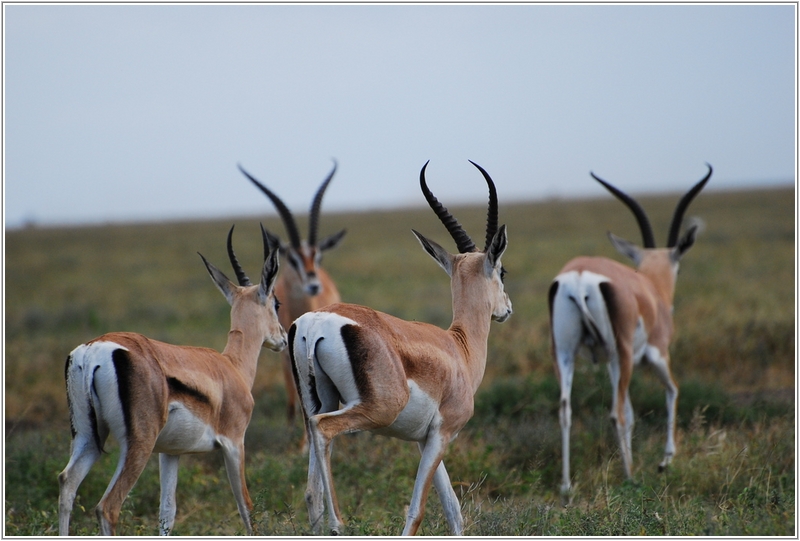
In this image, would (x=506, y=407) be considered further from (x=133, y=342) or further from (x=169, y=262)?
(x=169, y=262)

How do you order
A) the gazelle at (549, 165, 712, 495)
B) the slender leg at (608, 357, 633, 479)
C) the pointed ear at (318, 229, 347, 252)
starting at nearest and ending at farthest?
the slender leg at (608, 357, 633, 479) < the gazelle at (549, 165, 712, 495) < the pointed ear at (318, 229, 347, 252)

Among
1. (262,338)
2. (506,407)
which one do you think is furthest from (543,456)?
(262,338)

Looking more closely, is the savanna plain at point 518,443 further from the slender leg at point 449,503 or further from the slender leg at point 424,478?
the slender leg at point 424,478

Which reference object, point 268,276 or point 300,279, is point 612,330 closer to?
point 268,276

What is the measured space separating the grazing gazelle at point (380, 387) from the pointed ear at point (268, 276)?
4.11 feet

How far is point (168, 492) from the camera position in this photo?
489 cm

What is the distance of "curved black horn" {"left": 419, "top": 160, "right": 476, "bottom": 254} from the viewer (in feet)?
15.9

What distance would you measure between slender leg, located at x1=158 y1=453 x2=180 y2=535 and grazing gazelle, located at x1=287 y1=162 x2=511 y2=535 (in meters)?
1.09

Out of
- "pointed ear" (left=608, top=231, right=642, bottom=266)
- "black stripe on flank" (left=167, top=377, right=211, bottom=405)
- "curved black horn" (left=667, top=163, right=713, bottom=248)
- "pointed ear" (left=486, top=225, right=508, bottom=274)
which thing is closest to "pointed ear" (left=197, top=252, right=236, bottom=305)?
"black stripe on flank" (left=167, top=377, right=211, bottom=405)

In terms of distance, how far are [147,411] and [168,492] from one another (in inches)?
35.2

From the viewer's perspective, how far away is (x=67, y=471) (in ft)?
14.0

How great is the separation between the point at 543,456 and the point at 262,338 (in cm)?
265

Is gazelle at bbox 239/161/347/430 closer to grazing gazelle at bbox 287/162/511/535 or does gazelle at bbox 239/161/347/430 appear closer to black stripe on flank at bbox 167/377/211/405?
black stripe on flank at bbox 167/377/211/405

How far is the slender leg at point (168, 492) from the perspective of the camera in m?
4.81
